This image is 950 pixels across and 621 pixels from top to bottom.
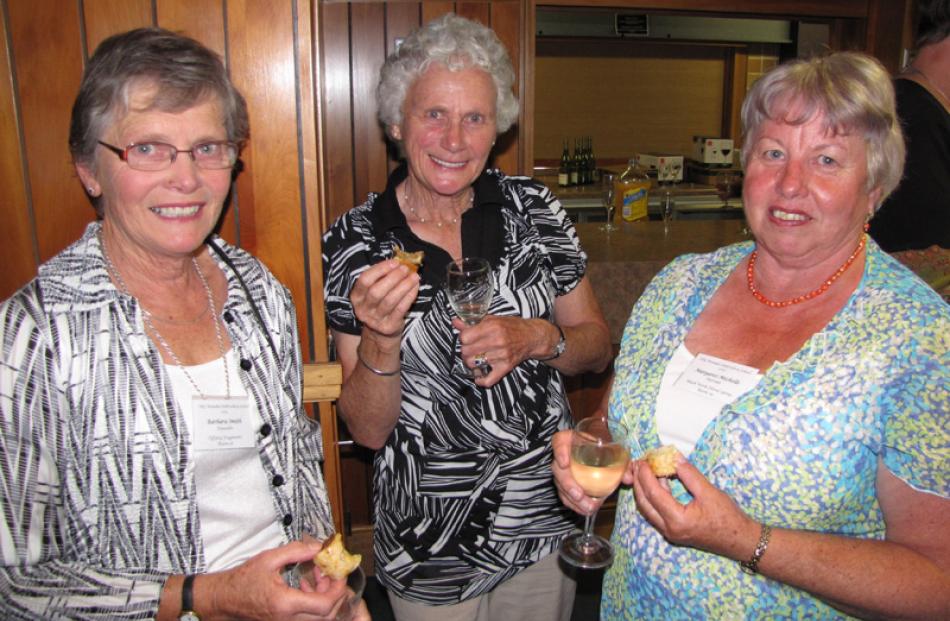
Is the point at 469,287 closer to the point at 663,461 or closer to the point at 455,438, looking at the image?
the point at 455,438

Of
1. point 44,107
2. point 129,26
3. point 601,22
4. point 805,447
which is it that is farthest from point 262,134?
point 601,22

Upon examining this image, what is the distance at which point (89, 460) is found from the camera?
4.61 ft

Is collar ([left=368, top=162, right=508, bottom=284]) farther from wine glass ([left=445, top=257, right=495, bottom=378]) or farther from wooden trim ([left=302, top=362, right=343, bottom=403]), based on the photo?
wooden trim ([left=302, top=362, right=343, bottom=403])

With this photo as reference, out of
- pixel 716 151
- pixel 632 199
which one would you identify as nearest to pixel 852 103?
pixel 632 199

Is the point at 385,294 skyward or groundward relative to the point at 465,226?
groundward

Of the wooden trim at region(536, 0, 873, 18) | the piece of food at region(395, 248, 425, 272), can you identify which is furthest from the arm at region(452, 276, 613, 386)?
the wooden trim at region(536, 0, 873, 18)

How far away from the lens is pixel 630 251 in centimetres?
394

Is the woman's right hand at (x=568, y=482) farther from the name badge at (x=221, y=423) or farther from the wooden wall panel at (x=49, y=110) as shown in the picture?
the wooden wall panel at (x=49, y=110)

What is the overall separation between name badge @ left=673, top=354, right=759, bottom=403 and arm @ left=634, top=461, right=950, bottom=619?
265 mm

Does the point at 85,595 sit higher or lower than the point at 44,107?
lower

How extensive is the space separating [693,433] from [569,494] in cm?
32

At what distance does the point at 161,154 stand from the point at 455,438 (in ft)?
3.43

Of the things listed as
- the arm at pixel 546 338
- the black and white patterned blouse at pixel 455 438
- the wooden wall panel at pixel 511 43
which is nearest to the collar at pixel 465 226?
the black and white patterned blouse at pixel 455 438

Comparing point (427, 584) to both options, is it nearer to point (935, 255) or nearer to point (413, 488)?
point (413, 488)
